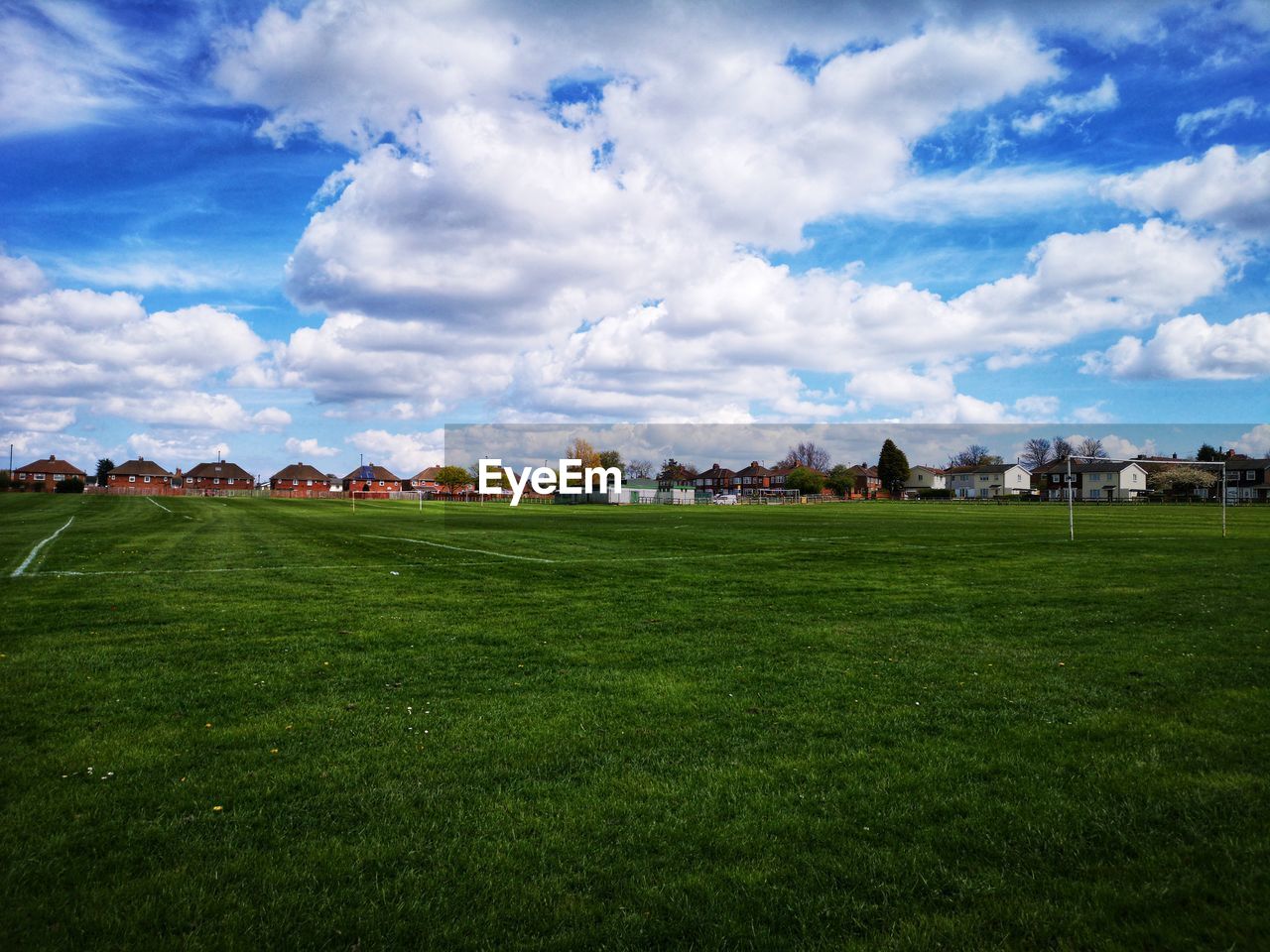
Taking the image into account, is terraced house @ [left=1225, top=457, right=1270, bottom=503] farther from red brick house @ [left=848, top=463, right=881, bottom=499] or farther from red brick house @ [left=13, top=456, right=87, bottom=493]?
red brick house @ [left=13, top=456, right=87, bottom=493]

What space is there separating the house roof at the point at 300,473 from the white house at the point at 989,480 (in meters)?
138

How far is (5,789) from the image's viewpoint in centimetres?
511

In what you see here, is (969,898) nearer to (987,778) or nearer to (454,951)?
(987,778)

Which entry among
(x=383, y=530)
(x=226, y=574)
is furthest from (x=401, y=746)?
(x=383, y=530)

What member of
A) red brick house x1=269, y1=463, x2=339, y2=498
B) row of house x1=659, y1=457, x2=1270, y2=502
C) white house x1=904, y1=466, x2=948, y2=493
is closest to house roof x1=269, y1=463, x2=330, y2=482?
red brick house x1=269, y1=463, x2=339, y2=498

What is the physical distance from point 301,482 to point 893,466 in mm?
129827

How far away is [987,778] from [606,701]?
11.7 ft

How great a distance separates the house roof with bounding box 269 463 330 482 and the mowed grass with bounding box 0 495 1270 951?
16540cm

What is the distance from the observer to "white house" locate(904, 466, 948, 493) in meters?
155

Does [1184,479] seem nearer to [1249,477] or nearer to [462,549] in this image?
[1249,477]

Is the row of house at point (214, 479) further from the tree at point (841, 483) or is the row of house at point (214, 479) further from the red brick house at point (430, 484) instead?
the tree at point (841, 483)

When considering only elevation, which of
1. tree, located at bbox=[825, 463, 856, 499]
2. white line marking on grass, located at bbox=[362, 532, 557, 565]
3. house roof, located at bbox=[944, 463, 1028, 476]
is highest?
house roof, located at bbox=[944, 463, 1028, 476]

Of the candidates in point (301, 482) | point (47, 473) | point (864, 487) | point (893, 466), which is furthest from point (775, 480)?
point (47, 473)

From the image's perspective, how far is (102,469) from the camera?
151 metres
